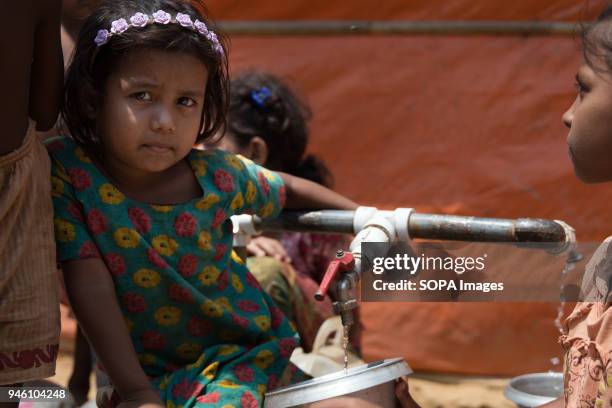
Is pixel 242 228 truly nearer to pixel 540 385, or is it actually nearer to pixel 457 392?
pixel 540 385

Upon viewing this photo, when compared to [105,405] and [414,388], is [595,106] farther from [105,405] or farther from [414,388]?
[414,388]

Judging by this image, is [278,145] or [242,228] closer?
[242,228]

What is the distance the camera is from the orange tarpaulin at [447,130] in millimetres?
3715

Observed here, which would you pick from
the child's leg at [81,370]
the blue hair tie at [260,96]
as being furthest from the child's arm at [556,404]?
the child's leg at [81,370]

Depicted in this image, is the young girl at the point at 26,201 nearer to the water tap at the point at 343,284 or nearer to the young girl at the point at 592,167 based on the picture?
the water tap at the point at 343,284

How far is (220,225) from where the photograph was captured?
184cm

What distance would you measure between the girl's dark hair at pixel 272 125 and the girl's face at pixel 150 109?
1.45 metres

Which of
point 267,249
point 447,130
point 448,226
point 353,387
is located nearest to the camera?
point 353,387

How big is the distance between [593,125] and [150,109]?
2.45 ft

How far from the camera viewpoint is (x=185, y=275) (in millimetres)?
1782

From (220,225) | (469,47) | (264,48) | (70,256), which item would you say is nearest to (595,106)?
(220,225)

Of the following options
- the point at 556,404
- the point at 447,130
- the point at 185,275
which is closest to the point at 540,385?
the point at 556,404

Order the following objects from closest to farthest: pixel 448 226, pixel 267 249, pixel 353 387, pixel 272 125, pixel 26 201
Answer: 1. pixel 353 387
2. pixel 26 201
3. pixel 448 226
4. pixel 267 249
5. pixel 272 125

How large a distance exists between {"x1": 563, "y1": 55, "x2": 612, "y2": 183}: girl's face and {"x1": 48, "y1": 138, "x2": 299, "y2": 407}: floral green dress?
0.65m
